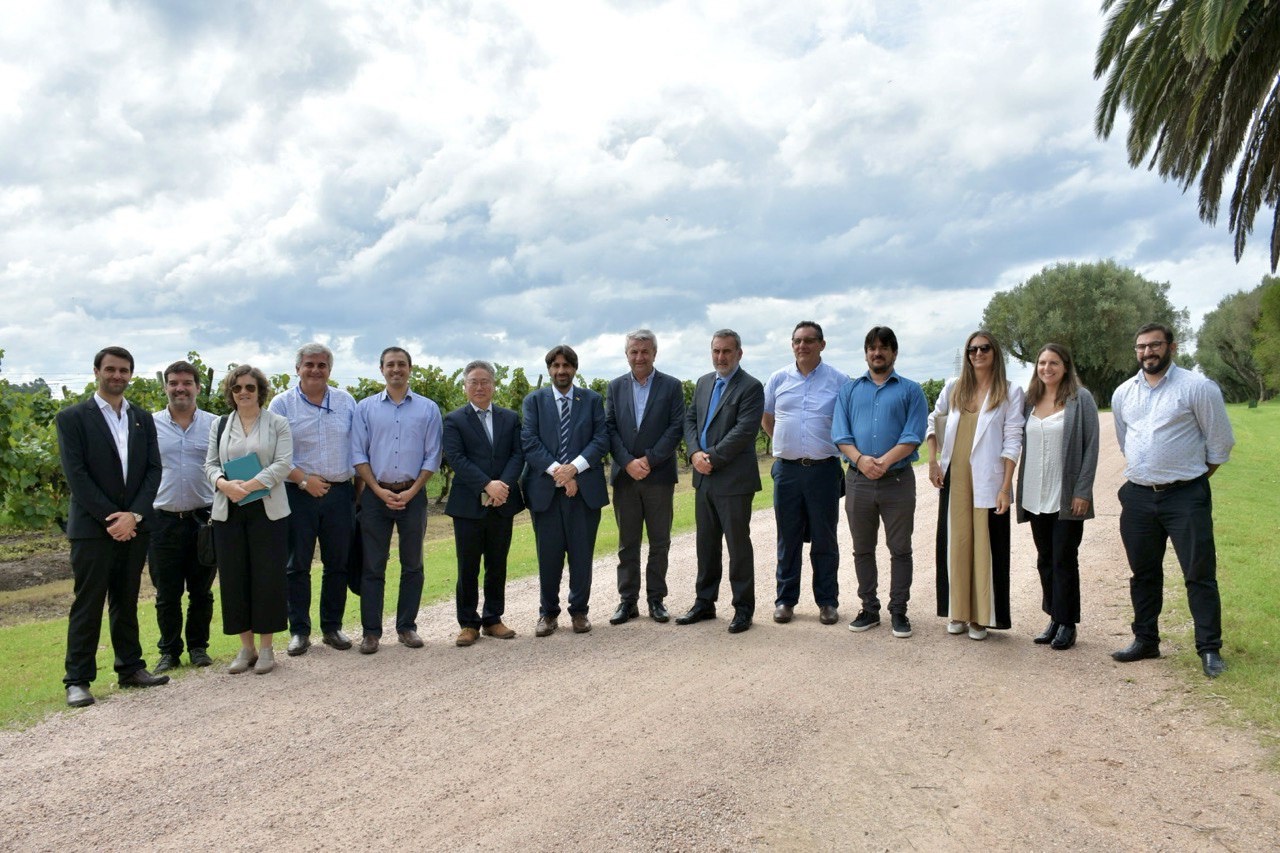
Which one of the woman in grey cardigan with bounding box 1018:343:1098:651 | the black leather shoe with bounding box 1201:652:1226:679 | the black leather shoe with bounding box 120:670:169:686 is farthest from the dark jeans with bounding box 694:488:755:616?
the black leather shoe with bounding box 120:670:169:686

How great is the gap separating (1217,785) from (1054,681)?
128 centimetres

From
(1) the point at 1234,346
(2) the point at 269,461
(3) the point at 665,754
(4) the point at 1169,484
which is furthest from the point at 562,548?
(1) the point at 1234,346

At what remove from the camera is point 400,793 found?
3643 millimetres

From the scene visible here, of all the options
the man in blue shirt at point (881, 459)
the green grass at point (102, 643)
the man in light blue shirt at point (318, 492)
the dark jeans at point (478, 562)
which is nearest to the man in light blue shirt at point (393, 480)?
the man in light blue shirt at point (318, 492)

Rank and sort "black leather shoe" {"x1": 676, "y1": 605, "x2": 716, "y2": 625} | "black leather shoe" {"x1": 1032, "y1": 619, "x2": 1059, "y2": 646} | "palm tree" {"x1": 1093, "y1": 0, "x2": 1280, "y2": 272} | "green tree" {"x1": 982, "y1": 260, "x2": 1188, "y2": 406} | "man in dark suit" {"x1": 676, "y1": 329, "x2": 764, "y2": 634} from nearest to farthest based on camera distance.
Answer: "black leather shoe" {"x1": 1032, "y1": 619, "x2": 1059, "y2": 646} < "man in dark suit" {"x1": 676, "y1": 329, "x2": 764, "y2": 634} < "black leather shoe" {"x1": 676, "y1": 605, "x2": 716, "y2": 625} < "palm tree" {"x1": 1093, "y1": 0, "x2": 1280, "y2": 272} < "green tree" {"x1": 982, "y1": 260, "x2": 1188, "y2": 406}

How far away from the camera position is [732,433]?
6.19m

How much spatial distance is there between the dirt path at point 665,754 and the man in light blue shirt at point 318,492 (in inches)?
18.7

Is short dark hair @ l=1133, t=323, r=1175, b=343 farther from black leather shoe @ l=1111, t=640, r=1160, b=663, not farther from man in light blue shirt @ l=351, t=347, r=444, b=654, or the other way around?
man in light blue shirt @ l=351, t=347, r=444, b=654

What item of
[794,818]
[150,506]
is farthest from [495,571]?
[794,818]

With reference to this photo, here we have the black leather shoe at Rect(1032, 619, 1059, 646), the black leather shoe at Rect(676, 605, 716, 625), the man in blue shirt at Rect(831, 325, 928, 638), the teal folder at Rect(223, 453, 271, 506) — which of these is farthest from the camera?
the black leather shoe at Rect(676, 605, 716, 625)

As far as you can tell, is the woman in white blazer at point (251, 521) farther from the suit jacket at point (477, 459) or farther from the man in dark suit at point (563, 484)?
the man in dark suit at point (563, 484)

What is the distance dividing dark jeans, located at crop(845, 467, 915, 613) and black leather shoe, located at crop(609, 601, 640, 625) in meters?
1.68

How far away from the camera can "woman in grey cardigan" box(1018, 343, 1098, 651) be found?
5391 mm

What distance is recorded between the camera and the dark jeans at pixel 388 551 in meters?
6.07
